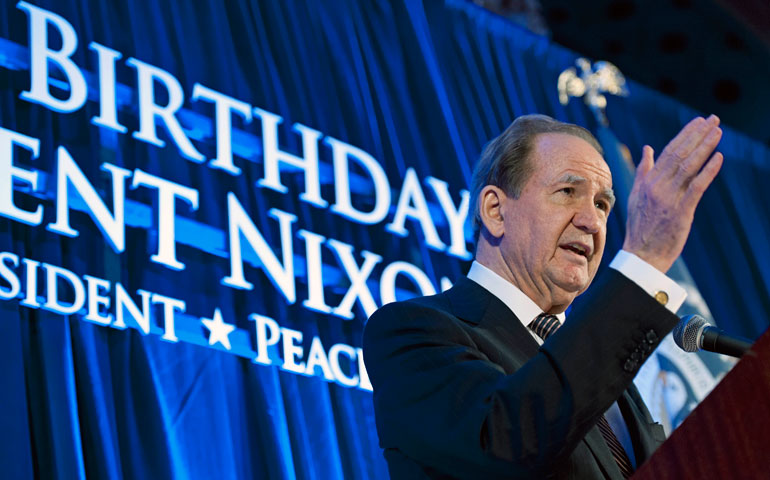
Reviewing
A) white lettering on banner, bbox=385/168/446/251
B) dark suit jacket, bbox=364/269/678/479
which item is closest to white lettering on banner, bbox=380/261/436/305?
white lettering on banner, bbox=385/168/446/251

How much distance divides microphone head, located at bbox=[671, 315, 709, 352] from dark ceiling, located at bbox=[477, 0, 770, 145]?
324cm

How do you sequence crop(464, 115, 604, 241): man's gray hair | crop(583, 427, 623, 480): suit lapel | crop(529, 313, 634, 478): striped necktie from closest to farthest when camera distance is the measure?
1. crop(583, 427, 623, 480): suit lapel
2. crop(529, 313, 634, 478): striped necktie
3. crop(464, 115, 604, 241): man's gray hair

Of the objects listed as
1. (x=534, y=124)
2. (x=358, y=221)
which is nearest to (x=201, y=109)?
(x=358, y=221)

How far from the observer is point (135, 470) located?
2043 millimetres

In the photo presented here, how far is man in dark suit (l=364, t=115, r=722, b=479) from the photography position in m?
0.99

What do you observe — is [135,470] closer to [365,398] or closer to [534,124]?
[365,398]

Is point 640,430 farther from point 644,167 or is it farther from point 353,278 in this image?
point 353,278

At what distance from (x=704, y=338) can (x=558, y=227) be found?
0.95 feet

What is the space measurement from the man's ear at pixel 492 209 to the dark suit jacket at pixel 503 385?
29cm

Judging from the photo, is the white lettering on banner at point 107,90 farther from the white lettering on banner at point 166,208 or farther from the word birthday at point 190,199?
the white lettering on banner at point 166,208

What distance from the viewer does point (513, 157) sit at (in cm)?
163

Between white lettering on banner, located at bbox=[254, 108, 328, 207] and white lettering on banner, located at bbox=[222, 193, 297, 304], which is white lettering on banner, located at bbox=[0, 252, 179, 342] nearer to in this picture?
white lettering on banner, located at bbox=[222, 193, 297, 304]

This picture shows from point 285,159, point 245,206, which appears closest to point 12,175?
point 245,206

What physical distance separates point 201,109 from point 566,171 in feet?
4.34
